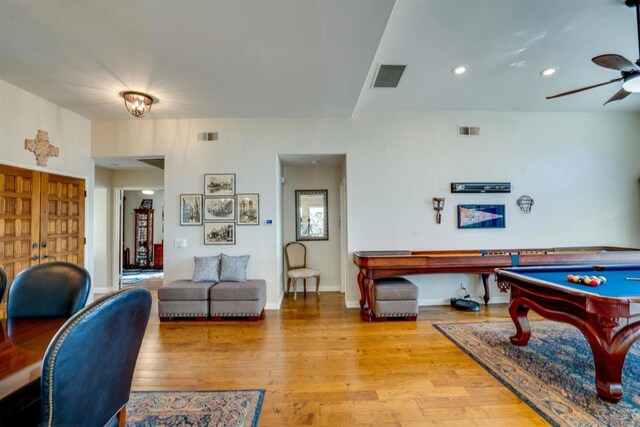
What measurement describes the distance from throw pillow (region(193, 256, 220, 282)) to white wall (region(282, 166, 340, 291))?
158 centimetres

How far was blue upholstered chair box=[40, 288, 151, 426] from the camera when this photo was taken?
0.88 metres


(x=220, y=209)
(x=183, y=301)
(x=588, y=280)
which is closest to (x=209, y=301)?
(x=183, y=301)

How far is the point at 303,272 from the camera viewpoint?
196 inches

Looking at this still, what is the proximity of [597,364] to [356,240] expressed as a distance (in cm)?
290

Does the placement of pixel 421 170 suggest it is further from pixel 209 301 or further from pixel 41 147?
pixel 41 147

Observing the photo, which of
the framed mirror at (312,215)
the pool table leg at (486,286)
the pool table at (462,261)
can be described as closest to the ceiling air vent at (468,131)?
the pool table at (462,261)

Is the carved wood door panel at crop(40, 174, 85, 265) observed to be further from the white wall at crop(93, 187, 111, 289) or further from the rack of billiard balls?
the rack of billiard balls

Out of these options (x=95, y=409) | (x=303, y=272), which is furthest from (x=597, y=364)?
(x=303, y=272)

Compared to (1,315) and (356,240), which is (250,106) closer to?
(356,240)

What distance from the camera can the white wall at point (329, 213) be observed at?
5531 millimetres

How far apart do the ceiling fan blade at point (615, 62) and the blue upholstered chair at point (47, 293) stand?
14.1 ft

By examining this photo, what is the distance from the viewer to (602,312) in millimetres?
2031

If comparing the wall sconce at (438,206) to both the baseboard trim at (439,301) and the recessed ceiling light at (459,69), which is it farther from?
the recessed ceiling light at (459,69)

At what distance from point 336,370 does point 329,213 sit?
11.0 ft
